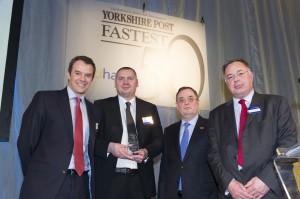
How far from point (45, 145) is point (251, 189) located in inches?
56.0

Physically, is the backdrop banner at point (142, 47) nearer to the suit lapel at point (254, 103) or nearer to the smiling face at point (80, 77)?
the smiling face at point (80, 77)

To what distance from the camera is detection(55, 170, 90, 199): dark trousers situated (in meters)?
1.92

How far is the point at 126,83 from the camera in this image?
8.66 ft

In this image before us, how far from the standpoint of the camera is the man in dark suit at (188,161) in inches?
94.0

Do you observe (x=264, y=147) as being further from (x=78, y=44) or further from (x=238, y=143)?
(x=78, y=44)

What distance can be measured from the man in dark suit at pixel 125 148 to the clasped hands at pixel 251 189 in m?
0.77

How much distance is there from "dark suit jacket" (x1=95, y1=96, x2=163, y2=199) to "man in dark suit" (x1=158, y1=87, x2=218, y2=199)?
128 millimetres

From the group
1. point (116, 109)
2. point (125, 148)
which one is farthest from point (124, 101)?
point (125, 148)

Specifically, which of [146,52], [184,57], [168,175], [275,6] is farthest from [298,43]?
[168,175]

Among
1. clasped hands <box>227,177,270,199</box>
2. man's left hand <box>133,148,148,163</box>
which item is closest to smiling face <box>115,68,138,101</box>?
man's left hand <box>133,148,148,163</box>

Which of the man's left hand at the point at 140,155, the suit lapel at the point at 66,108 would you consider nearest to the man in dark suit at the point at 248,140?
the man's left hand at the point at 140,155

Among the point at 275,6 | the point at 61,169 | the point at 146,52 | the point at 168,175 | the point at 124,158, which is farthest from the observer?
the point at 275,6

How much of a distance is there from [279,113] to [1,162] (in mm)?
2377

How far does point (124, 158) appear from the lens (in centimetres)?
231
